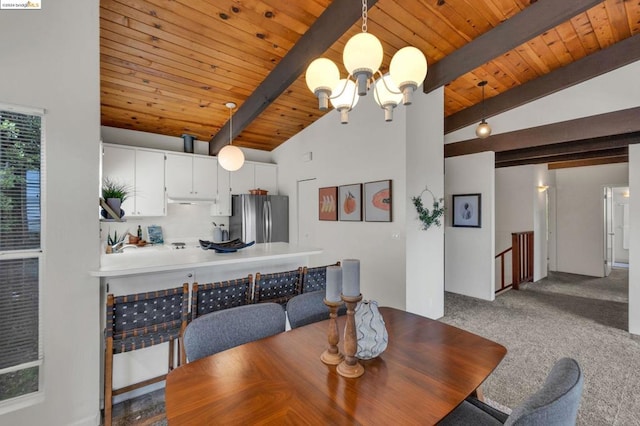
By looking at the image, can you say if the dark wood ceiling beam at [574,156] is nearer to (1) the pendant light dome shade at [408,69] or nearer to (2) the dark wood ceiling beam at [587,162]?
(2) the dark wood ceiling beam at [587,162]

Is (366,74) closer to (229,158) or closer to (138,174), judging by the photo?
(229,158)

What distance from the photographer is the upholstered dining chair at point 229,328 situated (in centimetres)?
135

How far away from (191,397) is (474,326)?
359 cm

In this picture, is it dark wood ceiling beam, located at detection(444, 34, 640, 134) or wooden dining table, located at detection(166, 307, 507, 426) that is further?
dark wood ceiling beam, located at detection(444, 34, 640, 134)

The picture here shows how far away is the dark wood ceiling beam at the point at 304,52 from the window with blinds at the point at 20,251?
2081mm

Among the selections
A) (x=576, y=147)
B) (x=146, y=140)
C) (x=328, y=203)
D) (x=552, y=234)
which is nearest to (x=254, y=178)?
(x=328, y=203)

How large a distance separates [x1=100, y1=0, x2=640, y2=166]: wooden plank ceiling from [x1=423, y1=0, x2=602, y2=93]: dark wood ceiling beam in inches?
2.6

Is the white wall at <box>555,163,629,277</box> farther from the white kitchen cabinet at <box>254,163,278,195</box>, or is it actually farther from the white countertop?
the white countertop

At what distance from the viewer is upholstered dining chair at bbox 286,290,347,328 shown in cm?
171

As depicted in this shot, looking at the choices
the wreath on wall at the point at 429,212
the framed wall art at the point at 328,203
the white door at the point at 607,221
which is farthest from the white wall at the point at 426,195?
the white door at the point at 607,221

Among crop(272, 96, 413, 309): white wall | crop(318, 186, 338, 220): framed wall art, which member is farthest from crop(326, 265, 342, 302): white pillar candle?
crop(318, 186, 338, 220): framed wall art

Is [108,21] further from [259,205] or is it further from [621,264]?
[621,264]

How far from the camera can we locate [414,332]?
60.2 inches

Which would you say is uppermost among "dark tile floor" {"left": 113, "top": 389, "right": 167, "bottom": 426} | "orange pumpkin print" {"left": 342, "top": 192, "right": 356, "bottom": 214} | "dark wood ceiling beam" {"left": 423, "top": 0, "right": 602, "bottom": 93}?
"dark wood ceiling beam" {"left": 423, "top": 0, "right": 602, "bottom": 93}
